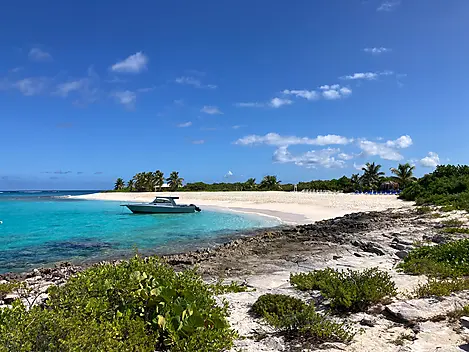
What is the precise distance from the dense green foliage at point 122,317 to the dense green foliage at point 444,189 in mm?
24014

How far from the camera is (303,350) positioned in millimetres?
5121

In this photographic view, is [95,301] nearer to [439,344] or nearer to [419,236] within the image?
[439,344]

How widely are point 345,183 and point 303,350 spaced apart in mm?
84597

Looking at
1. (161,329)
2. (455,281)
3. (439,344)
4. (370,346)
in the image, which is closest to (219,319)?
(161,329)

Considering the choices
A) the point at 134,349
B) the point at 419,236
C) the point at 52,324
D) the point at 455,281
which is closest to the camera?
the point at 52,324

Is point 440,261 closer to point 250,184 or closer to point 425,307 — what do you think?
point 425,307

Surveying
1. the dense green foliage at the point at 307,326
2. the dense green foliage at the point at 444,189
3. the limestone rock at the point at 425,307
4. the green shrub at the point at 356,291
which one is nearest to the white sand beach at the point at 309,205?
the dense green foliage at the point at 444,189

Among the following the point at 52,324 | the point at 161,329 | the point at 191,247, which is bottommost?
the point at 191,247

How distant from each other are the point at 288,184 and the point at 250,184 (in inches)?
424

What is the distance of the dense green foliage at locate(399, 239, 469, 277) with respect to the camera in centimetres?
875

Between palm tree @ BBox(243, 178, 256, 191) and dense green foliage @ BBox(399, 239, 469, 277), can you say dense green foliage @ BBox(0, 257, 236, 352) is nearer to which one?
dense green foliage @ BBox(399, 239, 469, 277)

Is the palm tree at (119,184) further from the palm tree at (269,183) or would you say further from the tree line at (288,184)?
the palm tree at (269,183)

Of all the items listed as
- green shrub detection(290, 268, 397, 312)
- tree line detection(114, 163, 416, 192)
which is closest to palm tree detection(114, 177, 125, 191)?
tree line detection(114, 163, 416, 192)

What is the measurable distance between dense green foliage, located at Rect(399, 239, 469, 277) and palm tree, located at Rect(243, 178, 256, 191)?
86518 millimetres
